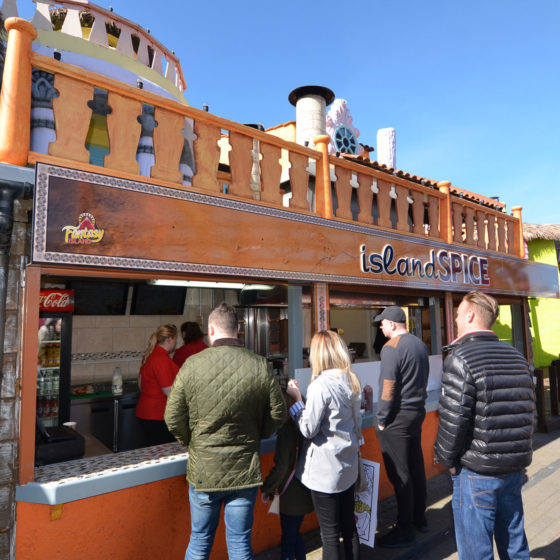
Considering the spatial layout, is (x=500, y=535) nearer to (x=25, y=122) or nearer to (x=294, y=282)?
(x=294, y=282)

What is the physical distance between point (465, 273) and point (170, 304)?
5.52 metres

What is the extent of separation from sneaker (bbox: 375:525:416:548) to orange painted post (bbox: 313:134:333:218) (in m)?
3.19

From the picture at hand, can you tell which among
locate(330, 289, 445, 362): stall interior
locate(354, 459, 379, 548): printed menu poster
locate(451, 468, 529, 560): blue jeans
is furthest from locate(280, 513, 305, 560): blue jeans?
locate(330, 289, 445, 362): stall interior

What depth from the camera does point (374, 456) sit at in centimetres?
461

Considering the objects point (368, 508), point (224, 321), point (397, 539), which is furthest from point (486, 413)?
point (397, 539)

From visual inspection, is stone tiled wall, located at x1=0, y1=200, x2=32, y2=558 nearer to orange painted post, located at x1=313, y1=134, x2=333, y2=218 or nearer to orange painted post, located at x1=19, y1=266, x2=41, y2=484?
orange painted post, located at x1=19, y1=266, x2=41, y2=484

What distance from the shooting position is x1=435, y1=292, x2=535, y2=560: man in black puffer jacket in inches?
93.5

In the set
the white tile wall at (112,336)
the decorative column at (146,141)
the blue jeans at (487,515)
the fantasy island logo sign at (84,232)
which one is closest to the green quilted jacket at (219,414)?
the fantasy island logo sign at (84,232)

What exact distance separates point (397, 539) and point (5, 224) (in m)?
4.05

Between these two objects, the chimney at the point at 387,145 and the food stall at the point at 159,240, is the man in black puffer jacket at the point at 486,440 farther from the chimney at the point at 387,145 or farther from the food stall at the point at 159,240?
the chimney at the point at 387,145

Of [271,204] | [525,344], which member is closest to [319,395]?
[271,204]

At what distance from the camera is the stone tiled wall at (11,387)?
8.81 ft

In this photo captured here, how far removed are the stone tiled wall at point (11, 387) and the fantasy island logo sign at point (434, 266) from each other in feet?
11.4

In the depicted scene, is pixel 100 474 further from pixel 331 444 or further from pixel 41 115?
pixel 41 115
